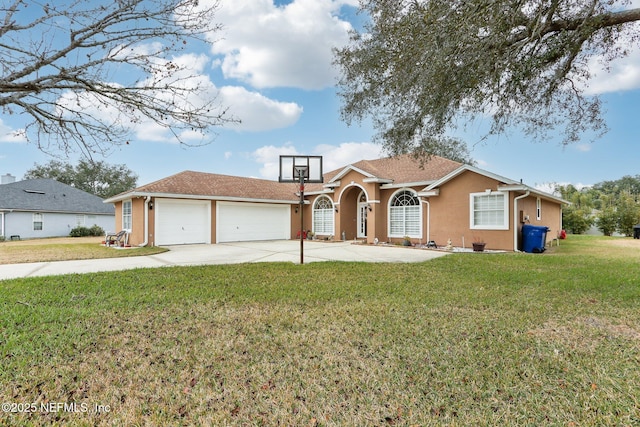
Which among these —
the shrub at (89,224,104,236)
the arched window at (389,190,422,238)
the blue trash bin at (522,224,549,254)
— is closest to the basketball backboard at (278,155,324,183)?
the arched window at (389,190,422,238)

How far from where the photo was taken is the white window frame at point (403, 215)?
16703mm

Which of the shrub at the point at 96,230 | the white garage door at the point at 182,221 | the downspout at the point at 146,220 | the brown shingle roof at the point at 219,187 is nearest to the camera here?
the downspout at the point at 146,220

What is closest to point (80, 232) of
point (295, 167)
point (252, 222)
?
point (252, 222)

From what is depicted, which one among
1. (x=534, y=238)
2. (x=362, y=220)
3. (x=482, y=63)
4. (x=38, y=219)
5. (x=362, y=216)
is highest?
(x=482, y=63)

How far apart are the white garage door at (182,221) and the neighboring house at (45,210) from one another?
1638 cm

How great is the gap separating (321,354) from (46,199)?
32749mm

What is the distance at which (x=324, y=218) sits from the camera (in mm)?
20781

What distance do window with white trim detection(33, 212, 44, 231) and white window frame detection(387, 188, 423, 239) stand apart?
90.7ft

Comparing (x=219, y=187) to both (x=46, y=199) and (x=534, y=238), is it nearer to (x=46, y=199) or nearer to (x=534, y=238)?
(x=534, y=238)

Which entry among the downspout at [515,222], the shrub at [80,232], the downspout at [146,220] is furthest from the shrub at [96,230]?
the downspout at [515,222]

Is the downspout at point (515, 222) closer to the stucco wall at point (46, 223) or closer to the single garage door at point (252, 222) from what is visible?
the single garage door at point (252, 222)

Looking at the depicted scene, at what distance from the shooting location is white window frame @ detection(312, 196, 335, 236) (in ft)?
66.6

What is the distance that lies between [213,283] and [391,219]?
1288cm

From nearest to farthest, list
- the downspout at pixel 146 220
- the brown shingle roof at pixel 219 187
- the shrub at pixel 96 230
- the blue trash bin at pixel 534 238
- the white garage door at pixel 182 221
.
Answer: the blue trash bin at pixel 534 238 → the downspout at pixel 146 220 → the white garage door at pixel 182 221 → the brown shingle roof at pixel 219 187 → the shrub at pixel 96 230
